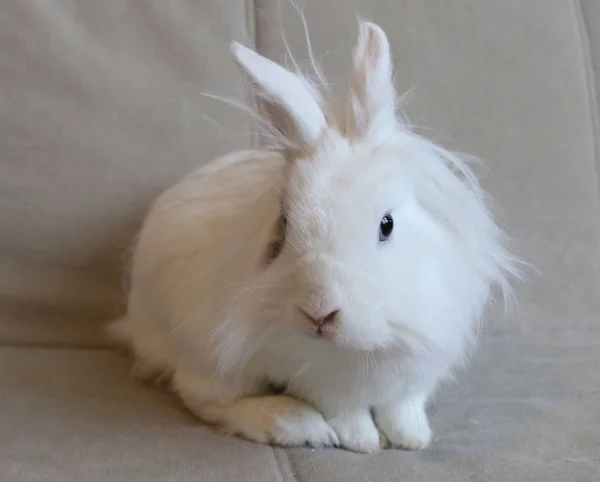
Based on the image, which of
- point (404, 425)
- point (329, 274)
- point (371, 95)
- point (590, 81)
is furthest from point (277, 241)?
point (590, 81)

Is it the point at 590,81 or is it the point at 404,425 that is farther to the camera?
the point at 590,81

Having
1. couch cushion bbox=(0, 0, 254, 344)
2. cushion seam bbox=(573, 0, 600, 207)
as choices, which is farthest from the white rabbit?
cushion seam bbox=(573, 0, 600, 207)

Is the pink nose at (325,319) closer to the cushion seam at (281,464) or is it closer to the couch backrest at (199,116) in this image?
the cushion seam at (281,464)

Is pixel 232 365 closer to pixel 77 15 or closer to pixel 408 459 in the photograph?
pixel 408 459

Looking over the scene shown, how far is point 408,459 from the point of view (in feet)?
3.25

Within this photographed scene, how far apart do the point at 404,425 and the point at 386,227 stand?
305mm

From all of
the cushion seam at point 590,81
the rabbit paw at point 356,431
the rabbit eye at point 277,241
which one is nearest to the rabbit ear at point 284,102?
the rabbit eye at point 277,241

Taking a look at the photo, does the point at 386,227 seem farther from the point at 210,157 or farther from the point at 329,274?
the point at 210,157

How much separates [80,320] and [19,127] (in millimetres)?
382

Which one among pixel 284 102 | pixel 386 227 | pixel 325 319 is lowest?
pixel 325 319

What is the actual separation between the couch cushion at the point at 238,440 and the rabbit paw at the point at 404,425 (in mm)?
23

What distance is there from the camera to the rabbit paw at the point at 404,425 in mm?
1052

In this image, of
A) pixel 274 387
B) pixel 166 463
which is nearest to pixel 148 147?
pixel 274 387

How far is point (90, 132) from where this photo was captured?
1.46 metres
